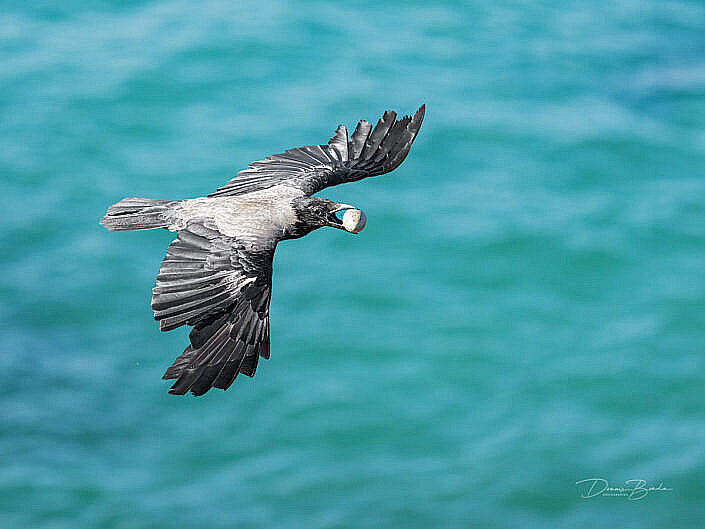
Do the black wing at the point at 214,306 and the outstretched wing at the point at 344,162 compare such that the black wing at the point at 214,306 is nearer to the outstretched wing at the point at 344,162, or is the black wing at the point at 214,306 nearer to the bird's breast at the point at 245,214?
the bird's breast at the point at 245,214

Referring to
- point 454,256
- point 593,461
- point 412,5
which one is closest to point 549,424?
point 593,461

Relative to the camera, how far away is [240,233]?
5.91 m

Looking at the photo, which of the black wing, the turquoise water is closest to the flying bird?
the black wing

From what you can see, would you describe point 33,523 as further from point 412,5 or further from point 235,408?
point 412,5

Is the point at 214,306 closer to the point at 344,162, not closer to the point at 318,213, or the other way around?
the point at 318,213

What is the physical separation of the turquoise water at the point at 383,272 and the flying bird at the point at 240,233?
243 cm

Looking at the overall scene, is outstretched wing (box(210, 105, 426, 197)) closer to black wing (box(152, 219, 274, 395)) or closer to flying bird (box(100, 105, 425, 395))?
flying bird (box(100, 105, 425, 395))

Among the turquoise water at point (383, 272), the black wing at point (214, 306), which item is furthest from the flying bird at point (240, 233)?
the turquoise water at point (383, 272)

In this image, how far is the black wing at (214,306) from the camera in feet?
17.4

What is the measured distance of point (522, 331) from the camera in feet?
29.7

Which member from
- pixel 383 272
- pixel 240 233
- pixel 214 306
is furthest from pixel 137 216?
pixel 383 272

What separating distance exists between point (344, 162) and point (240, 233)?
1322 millimetres

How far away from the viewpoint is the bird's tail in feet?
20.8

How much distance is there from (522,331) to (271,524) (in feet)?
9.32
